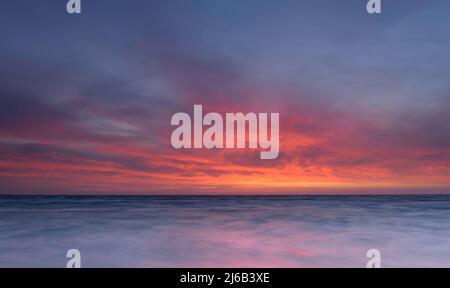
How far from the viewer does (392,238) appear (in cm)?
923

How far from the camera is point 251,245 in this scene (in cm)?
845

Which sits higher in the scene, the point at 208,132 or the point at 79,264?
the point at 208,132

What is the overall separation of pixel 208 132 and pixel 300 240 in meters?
3.66

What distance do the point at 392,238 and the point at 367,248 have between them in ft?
5.71

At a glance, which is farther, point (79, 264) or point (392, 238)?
point (392, 238)
